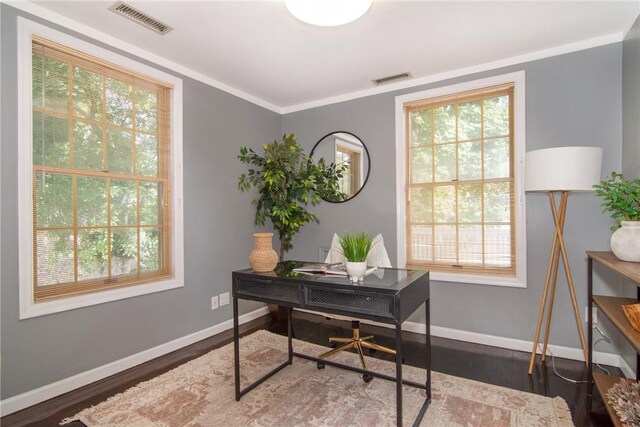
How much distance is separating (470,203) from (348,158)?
1421mm

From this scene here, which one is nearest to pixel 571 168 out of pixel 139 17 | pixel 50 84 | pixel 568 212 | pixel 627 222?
pixel 627 222

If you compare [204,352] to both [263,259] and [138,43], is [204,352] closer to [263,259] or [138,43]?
[263,259]

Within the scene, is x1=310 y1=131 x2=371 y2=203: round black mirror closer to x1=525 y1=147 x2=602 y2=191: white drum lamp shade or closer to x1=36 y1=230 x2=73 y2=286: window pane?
x1=525 y1=147 x2=602 y2=191: white drum lamp shade

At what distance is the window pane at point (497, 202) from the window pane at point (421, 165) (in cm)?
57

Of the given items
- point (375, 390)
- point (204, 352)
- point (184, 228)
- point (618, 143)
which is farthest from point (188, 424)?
point (618, 143)

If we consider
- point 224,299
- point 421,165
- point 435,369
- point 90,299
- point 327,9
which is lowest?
point 435,369

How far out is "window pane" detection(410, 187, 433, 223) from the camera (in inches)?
133

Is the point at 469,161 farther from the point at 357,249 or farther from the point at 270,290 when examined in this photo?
the point at 270,290

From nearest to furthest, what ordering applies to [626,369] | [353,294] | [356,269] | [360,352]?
[353,294]
[356,269]
[626,369]
[360,352]

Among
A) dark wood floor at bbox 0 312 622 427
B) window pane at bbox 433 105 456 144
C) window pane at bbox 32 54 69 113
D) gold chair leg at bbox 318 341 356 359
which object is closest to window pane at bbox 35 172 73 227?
window pane at bbox 32 54 69 113

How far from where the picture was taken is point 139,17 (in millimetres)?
2273

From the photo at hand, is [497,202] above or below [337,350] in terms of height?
above

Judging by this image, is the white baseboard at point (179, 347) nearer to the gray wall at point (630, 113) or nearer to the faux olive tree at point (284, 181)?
the gray wall at point (630, 113)

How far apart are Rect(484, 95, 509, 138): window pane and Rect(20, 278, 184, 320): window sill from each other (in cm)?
328
